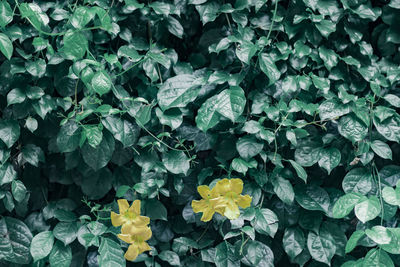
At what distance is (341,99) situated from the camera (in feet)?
5.07

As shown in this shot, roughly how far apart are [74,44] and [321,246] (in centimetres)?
109

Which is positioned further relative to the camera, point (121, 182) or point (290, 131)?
point (121, 182)

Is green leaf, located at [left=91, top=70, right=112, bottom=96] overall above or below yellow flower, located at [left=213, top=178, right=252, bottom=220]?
above

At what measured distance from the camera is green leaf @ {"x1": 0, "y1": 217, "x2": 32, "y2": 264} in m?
1.54

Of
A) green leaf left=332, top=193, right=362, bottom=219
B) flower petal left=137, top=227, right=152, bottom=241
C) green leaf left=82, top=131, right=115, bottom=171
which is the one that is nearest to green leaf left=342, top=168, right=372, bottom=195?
green leaf left=332, top=193, right=362, bottom=219

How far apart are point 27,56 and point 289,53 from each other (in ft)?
3.00

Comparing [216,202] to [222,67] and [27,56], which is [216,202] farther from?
[27,56]

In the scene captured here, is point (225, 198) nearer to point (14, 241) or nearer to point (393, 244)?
point (393, 244)

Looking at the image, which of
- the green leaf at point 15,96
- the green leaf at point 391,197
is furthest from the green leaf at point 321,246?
the green leaf at point 15,96

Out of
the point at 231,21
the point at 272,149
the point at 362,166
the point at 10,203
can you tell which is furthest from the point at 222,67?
the point at 10,203

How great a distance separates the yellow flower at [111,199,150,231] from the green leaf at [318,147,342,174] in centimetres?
65

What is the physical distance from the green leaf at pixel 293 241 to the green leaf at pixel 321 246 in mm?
28

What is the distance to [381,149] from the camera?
157 centimetres

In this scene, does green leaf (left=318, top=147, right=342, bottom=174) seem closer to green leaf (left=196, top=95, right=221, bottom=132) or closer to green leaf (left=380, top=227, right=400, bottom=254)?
green leaf (left=380, top=227, right=400, bottom=254)
